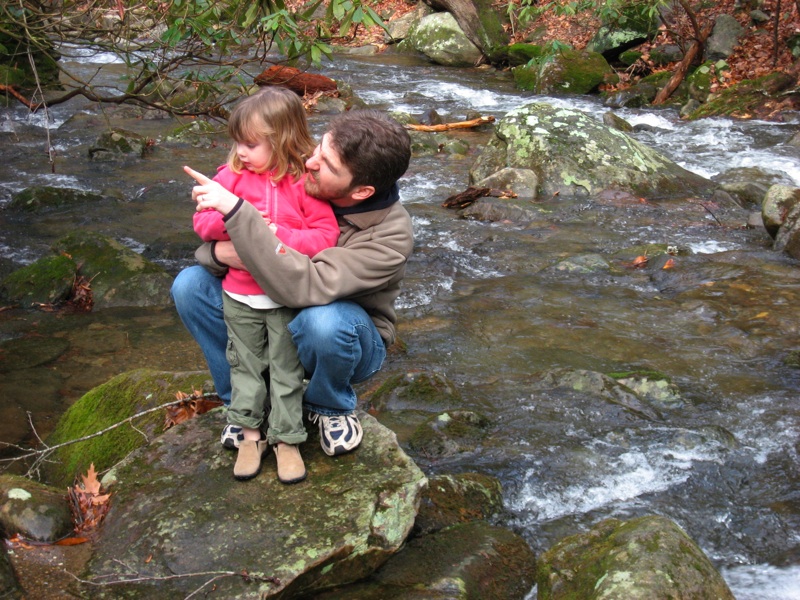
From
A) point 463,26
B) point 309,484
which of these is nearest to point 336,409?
point 309,484

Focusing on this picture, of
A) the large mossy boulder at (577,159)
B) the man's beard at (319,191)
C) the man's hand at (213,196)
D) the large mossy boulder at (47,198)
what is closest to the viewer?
the man's hand at (213,196)

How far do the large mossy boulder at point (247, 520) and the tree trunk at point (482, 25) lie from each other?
655 inches

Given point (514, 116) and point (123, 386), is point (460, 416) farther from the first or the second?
point (514, 116)

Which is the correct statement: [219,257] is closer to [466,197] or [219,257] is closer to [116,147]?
[466,197]

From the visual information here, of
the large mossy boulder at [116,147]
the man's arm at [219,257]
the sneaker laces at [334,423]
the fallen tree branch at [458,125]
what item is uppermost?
the man's arm at [219,257]

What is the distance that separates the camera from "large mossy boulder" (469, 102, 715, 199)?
364 inches

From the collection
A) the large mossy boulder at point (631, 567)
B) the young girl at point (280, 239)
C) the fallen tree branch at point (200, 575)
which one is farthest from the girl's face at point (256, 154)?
the large mossy boulder at point (631, 567)

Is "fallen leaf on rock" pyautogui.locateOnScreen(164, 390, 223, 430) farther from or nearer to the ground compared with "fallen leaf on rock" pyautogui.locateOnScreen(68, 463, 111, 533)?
nearer to the ground

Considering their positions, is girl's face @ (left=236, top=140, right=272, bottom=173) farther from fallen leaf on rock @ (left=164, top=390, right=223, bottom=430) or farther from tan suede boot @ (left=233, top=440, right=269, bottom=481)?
fallen leaf on rock @ (left=164, top=390, right=223, bottom=430)

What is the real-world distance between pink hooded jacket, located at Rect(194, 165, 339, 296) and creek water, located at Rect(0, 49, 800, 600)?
159 centimetres

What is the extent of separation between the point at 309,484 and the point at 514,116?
7931mm

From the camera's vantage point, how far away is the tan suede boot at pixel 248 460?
299cm

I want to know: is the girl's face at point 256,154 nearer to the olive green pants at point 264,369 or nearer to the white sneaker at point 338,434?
the olive green pants at point 264,369

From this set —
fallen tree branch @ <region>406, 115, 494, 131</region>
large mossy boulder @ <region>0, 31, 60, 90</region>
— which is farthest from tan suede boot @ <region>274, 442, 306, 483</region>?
fallen tree branch @ <region>406, 115, 494, 131</region>
